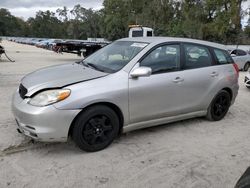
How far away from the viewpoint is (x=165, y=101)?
15.4 feet

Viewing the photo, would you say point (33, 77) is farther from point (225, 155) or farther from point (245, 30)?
point (245, 30)

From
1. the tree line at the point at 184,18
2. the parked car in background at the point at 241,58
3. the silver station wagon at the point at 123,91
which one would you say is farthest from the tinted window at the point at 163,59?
the tree line at the point at 184,18

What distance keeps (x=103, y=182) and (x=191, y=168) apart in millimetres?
1161

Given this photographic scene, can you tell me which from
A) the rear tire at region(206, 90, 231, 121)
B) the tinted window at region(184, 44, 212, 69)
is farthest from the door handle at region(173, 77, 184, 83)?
the rear tire at region(206, 90, 231, 121)

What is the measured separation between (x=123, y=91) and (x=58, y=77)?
0.94 m

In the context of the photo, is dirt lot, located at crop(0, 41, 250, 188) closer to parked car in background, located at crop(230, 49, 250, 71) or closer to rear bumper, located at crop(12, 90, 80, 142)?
Answer: rear bumper, located at crop(12, 90, 80, 142)

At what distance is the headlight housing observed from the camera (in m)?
3.72

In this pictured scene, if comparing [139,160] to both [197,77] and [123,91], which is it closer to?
[123,91]

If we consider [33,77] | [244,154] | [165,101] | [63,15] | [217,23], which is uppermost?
[63,15]

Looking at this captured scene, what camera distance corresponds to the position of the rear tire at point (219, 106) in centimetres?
556

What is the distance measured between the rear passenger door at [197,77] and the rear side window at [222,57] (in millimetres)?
186

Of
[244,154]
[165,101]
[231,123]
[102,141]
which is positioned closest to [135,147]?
[102,141]

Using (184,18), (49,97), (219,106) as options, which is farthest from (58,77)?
(184,18)

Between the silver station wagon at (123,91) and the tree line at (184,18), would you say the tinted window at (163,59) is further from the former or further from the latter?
the tree line at (184,18)
